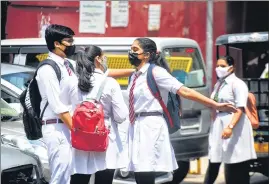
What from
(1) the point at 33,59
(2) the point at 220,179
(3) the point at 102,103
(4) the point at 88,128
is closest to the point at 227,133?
(3) the point at 102,103

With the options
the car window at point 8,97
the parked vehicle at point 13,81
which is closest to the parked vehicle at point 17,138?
the parked vehicle at point 13,81

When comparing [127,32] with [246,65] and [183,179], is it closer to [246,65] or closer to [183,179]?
[246,65]

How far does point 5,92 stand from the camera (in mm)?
9039

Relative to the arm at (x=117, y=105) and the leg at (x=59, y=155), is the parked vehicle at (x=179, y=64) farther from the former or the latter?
the leg at (x=59, y=155)

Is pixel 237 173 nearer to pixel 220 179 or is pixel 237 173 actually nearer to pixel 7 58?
pixel 220 179

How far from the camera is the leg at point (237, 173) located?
30.0ft

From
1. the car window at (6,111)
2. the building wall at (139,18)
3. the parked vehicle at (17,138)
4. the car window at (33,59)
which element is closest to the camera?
the parked vehicle at (17,138)

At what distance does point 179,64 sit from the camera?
10.6 metres

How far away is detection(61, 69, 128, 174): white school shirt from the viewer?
6508 mm

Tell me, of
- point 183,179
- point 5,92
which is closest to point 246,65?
point 183,179

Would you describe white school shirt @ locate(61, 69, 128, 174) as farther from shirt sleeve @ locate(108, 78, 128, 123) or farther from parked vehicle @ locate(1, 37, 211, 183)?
parked vehicle @ locate(1, 37, 211, 183)

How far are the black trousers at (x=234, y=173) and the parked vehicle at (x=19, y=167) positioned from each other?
2.77m

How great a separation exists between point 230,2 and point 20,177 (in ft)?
36.2

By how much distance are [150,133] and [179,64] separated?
12.1ft
